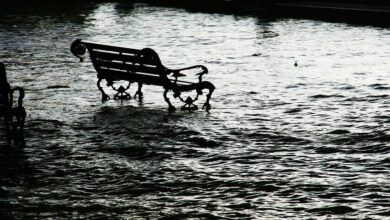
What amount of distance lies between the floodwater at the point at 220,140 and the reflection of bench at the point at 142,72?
12.2 inches

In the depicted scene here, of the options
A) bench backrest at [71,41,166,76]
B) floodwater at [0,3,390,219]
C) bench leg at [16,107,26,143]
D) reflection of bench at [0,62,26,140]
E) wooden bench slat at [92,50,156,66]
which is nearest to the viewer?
floodwater at [0,3,390,219]

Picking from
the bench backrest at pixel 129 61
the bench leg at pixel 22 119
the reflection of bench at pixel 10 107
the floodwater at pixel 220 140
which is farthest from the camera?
the bench backrest at pixel 129 61

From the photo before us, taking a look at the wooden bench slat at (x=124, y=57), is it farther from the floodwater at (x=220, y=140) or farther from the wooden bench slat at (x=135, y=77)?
the floodwater at (x=220, y=140)

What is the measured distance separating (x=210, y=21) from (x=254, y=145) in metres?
13.6

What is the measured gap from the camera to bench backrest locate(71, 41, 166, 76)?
1029 cm

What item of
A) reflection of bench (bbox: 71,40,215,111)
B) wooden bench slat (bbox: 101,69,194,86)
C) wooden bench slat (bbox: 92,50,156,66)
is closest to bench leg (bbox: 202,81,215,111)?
reflection of bench (bbox: 71,40,215,111)

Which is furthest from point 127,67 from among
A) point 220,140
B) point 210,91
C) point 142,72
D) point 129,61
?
point 220,140

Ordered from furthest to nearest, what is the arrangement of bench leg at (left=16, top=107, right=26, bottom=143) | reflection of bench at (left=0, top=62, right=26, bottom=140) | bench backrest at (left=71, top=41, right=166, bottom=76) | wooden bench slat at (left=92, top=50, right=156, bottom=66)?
wooden bench slat at (left=92, top=50, right=156, bottom=66) → bench backrest at (left=71, top=41, right=166, bottom=76) → bench leg at (left=16, top=107, right=26, bottom=143) → reflection of bench at (left=0, top=62, right=26, bottom=140)

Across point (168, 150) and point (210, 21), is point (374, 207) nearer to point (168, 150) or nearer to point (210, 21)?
point (168, 150)

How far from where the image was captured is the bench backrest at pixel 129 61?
10.3 metres

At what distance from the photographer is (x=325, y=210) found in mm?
6352

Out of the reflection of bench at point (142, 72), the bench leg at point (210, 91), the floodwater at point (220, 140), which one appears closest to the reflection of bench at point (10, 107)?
the floodwater at point (220, 140)

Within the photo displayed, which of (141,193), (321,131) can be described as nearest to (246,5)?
(321,131)

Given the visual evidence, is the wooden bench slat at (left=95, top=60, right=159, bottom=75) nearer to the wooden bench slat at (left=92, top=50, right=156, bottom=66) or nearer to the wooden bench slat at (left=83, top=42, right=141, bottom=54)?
the wooden bench slat at (left=92, top=50, right=156, bottom=66)
